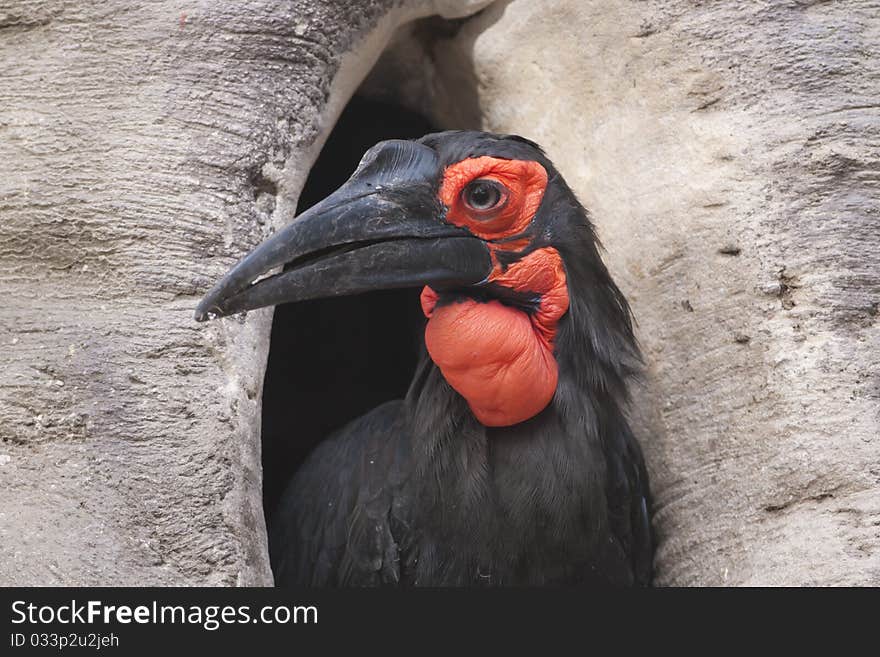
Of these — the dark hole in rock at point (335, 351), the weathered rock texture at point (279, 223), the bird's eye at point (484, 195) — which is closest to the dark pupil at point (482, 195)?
the bird's eye at point (484, 195)

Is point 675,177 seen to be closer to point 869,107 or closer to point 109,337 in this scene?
point 869,107

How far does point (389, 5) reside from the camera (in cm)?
358

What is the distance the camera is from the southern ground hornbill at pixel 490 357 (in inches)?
113

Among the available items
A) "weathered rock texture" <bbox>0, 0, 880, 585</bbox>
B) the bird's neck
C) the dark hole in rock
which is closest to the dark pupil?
→ the bird's neck

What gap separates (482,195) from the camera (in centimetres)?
301

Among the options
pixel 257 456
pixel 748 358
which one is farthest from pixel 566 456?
pixel 257 456

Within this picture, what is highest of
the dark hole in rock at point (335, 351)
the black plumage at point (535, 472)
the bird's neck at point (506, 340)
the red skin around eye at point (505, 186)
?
the red skin around eye at point (505, 186)

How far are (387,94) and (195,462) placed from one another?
1862mm

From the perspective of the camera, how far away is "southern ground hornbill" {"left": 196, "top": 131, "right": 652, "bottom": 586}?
2.88m

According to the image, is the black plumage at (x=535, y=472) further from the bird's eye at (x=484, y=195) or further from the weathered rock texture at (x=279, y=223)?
the weathered rock texture at (x=279, y=223)

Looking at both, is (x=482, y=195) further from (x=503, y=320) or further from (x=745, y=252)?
(x=745, y=252)

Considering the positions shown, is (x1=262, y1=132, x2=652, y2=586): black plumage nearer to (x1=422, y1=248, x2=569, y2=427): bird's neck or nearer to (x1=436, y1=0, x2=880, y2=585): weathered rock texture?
(x1=422, y1=248, x2=569, y2=427): bird's neck

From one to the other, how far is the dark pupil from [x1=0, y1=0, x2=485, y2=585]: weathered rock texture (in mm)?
562

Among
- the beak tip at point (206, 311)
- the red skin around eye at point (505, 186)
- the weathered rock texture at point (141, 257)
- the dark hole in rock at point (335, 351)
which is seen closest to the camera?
the beak tip at point (206, 311)
